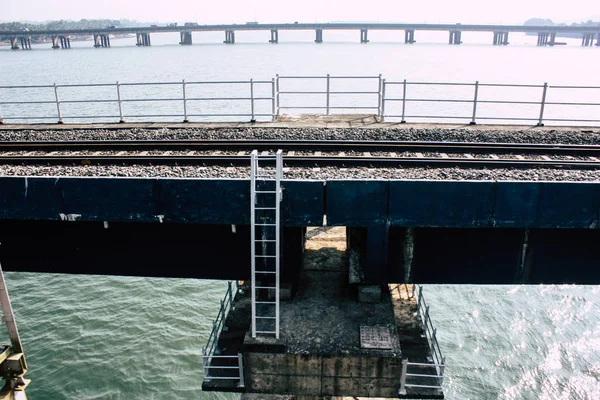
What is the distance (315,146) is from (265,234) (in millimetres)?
5349

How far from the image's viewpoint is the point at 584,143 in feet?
50.7

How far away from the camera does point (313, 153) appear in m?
13.6

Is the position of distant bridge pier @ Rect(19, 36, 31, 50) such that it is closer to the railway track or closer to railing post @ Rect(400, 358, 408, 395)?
the railway track

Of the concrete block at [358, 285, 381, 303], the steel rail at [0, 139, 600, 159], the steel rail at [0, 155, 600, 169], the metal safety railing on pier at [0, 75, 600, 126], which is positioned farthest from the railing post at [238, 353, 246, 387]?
the metal safety railing on pier at [0, 75, 600, 126]

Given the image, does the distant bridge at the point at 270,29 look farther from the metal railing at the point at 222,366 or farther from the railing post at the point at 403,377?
the railing post at the point at 403,377

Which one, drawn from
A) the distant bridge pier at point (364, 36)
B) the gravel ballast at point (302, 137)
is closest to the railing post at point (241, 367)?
the gravel ballast at point (302, 137)

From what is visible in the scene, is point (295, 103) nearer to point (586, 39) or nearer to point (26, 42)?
point (26, 42)

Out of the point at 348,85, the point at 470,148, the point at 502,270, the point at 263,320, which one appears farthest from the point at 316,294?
the point at 348,85

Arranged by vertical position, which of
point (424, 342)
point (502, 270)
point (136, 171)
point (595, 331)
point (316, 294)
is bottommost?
point (595, 331)

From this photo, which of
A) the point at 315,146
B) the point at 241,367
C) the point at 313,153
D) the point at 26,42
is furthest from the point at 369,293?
the point at 26,42

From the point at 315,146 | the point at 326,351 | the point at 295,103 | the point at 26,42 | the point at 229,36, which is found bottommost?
the point at 326,351

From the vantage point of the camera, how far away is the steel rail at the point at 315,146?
45.0ft

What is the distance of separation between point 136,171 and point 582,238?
30.1ft

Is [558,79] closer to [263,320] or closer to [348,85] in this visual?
[348,85]
